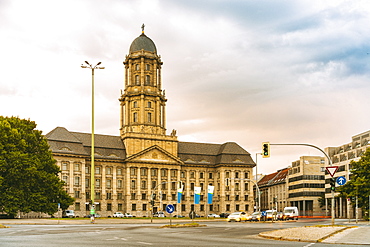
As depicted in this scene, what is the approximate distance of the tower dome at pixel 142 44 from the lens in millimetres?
144625

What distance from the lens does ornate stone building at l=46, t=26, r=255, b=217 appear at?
126m

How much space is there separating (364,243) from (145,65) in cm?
12088

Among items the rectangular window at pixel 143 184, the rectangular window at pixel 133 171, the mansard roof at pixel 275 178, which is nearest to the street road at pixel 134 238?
the rectangular window at pixel 133 171

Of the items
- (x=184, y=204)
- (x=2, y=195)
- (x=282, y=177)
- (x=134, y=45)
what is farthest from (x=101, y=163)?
(x=282, y=177)

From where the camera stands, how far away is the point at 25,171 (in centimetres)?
7712

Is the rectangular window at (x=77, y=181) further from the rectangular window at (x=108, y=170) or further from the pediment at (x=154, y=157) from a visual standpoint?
the pediment at (x=154, y=157)

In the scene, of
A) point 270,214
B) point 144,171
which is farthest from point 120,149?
point 270,214

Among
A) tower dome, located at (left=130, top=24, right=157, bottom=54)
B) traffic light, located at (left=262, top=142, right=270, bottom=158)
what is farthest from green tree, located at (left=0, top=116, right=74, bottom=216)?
tower dome, located at (left=130, top=24, right=157, bottom=54)

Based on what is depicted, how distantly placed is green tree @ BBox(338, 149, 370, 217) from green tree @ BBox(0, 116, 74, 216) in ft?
140

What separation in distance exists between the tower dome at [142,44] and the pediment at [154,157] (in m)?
27.3

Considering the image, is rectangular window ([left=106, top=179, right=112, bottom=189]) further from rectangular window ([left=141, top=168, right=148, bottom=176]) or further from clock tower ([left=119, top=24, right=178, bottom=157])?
rectangular window ([left=141, top=168, right=148, bottom=176])

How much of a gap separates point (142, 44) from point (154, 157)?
30.8 meters

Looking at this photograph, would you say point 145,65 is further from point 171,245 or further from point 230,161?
point 171,245

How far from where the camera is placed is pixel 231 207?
14325 cm
